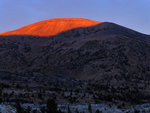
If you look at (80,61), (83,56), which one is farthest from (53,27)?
(80,61)

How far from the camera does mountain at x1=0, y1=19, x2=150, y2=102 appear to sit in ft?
194

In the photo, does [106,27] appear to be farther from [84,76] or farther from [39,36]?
[84,76]

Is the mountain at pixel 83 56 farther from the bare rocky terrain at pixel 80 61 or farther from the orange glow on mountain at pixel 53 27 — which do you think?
the orange glow on mountain at pixel 53 27

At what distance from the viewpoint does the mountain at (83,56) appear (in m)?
59.0

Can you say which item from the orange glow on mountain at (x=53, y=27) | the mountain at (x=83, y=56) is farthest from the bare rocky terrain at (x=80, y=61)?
the orange glow on mountain at (x=53, y=27)

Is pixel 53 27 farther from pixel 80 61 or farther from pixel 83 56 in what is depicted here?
pixel 80 61

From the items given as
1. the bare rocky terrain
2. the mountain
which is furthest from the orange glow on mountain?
the bare rocky terrain

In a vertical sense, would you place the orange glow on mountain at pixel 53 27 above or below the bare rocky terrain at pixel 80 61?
above

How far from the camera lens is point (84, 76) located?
63.9 metres

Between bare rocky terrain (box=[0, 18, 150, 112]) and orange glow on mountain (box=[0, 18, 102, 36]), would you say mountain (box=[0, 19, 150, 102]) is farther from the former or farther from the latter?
orange glow on mountain (box=[0, 18, 102, 36])

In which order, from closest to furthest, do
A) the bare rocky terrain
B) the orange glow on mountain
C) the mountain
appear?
the bare rocky terrain
the mountain
the orange glow on mountain

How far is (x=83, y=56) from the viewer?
7600 cm

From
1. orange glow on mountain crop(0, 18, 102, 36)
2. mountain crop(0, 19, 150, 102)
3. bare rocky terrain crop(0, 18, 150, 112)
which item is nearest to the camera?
bare rocky terrain crop(0, 18, 150, 112)

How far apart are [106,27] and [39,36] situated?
27.1m
